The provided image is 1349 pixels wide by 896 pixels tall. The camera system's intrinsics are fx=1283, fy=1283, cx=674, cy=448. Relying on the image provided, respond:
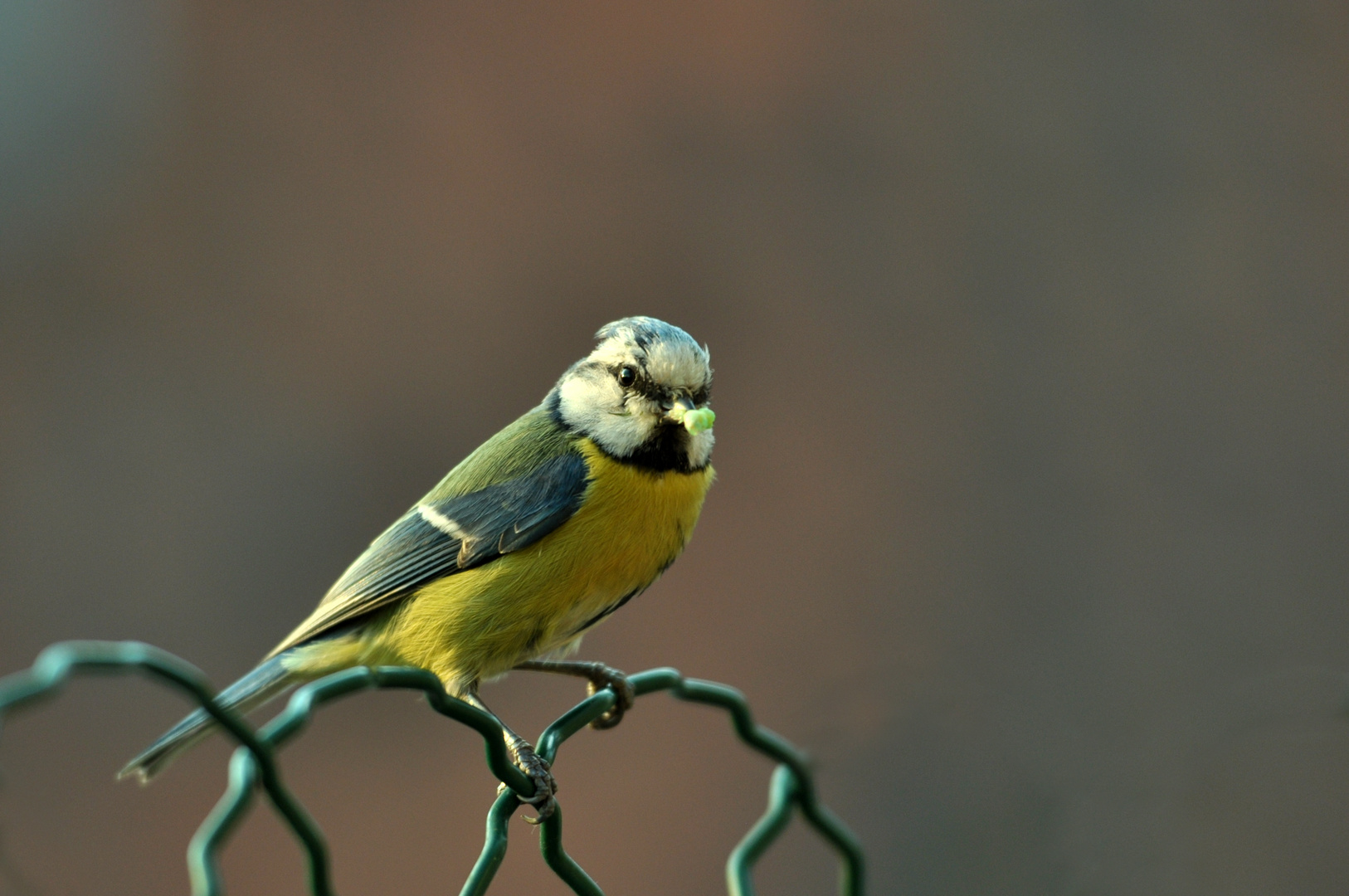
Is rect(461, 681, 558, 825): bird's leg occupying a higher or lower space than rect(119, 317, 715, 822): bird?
lower

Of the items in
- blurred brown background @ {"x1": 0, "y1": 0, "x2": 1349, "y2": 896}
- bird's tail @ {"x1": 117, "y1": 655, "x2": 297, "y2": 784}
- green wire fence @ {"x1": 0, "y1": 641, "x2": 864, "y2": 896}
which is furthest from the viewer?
blurred brown background @ {"x1": 0, "y1": 0, "x2": 1349, "y2": 896}

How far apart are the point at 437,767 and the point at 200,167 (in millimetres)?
2059


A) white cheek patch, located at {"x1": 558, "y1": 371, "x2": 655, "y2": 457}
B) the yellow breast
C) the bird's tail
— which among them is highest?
white cheek patch, located at {"x1": 558, "y1": 371, "x2": 655, "y2": 457}

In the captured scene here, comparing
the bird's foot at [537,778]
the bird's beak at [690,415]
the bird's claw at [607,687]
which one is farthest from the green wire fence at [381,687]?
the bird's beak at [690,415]

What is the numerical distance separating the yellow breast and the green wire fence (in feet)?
1.31

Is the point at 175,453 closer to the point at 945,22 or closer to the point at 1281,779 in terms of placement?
the point at 945,22

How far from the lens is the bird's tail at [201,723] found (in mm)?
1529

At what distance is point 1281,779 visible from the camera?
3.38m

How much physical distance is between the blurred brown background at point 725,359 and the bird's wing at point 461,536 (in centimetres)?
207

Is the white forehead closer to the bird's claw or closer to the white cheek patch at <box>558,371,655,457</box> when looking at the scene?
the white cheek patch at <box>558,371,655,457</box>

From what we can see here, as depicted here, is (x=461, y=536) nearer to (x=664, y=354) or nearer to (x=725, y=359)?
(x=664, y=354)

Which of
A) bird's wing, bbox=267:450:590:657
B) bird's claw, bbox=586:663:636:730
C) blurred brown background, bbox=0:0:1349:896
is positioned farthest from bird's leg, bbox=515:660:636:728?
blurred brown background, bbox=0:0:1349:896

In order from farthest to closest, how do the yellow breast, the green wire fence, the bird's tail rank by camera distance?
the yellow breast → the bird's tail → the green wire fence

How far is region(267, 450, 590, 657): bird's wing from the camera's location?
1713 mm
